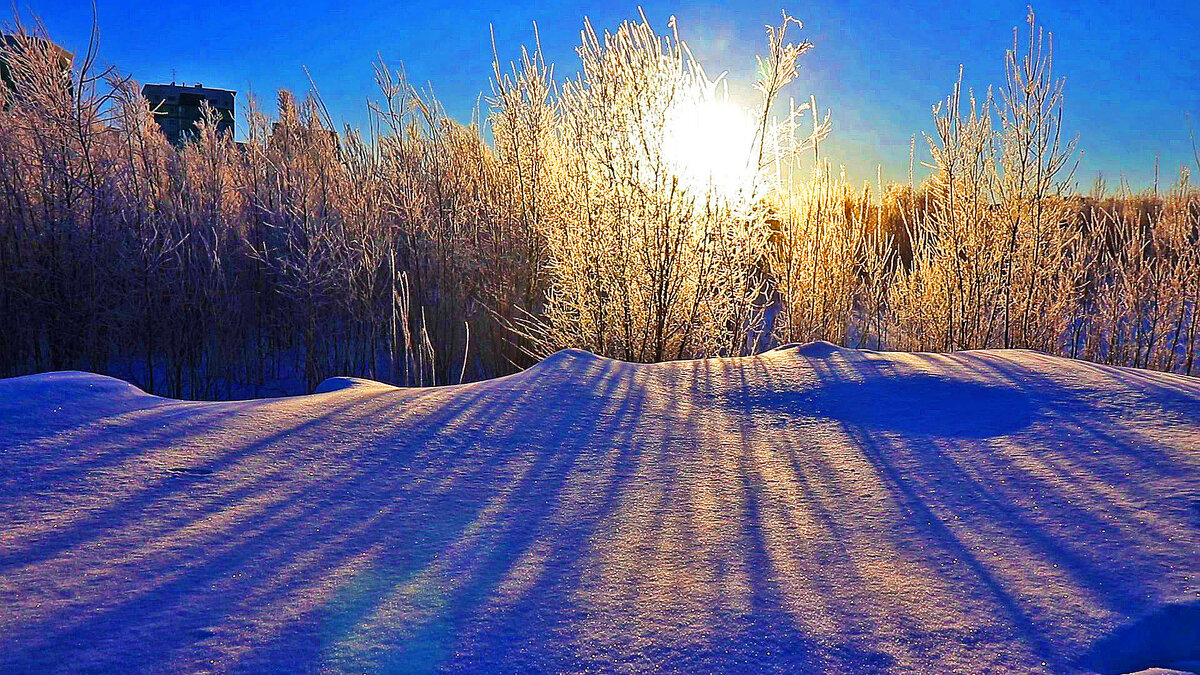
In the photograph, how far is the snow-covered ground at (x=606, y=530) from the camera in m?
1.34

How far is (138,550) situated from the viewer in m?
1.64

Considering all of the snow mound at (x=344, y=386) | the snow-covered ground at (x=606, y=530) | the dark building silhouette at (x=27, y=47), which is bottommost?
the snow-covered ground at (x=606, y=530)

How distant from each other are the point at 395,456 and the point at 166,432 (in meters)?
0.74

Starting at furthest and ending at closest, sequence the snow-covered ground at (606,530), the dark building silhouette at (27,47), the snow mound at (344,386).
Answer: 1. the dark building silhouette at (27,47)
2. the snow mound at (344,386)
3. the snow-covered ground at (606,530)

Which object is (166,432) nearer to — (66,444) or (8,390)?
(66,444)

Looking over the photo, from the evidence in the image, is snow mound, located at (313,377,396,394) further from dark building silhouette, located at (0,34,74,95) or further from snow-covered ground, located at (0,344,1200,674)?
dark building silhouette, located at (0,34,74,95)

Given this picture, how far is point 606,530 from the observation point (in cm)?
177

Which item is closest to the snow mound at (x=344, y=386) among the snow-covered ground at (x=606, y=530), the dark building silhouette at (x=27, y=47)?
the snow-covered ground at (x=606, y=530)

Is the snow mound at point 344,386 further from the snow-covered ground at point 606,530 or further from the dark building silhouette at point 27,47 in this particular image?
the dark building silhouette at point 27,47

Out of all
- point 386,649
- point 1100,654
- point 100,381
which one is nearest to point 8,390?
point 100,381

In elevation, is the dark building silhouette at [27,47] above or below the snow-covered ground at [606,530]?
above

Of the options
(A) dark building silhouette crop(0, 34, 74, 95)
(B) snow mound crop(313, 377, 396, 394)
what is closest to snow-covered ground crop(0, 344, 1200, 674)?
(B) snow mound crop(313, 377, 396, 394)

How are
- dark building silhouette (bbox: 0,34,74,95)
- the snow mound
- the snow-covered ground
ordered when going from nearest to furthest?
the snow-covered ground → the snow mound → dark building silhouette (bbox: 0,34,74,95)

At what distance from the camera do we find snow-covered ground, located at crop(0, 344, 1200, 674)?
1342 millimetres
